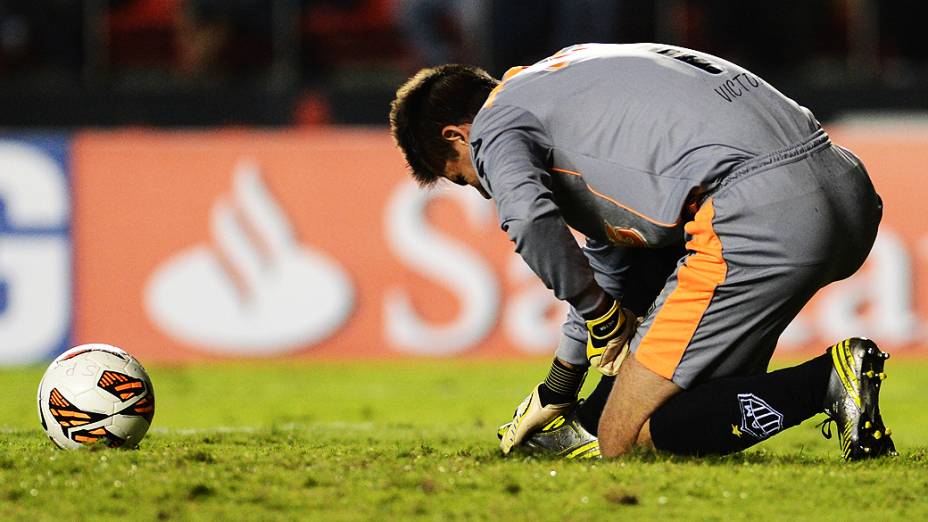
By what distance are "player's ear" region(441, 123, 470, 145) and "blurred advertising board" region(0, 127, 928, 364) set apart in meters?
6.10

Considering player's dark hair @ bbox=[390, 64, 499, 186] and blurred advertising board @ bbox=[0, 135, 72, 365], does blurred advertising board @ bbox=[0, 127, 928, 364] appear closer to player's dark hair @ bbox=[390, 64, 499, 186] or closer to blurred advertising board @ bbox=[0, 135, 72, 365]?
blurred advertising board @ bbox=[0, 135, 72, 365]

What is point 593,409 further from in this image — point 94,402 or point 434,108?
point 94,402

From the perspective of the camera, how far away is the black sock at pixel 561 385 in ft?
18.3

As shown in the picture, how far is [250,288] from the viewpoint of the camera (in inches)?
445

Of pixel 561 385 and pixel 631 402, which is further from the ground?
pixel 631 402

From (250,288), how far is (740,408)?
676 cm

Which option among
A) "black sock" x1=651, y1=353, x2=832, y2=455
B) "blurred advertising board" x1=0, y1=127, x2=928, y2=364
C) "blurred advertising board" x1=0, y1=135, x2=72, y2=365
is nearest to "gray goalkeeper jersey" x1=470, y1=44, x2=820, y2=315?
"black sock" x1=651, y1=353, x2=832, y2=455

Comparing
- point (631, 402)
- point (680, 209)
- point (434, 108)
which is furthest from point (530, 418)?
point (434, 108)

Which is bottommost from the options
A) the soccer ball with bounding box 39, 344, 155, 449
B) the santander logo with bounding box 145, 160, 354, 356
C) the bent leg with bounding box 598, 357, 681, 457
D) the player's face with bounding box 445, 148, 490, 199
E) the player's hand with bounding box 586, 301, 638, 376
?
the santander logo with bounding box 145, 160, 354, 356

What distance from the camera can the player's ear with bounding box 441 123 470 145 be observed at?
5168 mm

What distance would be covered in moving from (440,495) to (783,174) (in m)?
1.56

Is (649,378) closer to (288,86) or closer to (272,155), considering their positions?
(272,155)

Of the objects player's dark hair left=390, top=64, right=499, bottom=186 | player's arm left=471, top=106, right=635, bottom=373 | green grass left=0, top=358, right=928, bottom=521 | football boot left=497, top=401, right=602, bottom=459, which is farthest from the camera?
football boot left=497, top=401, right=602, bottom=459

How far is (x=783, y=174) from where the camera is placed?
16.0 feet
